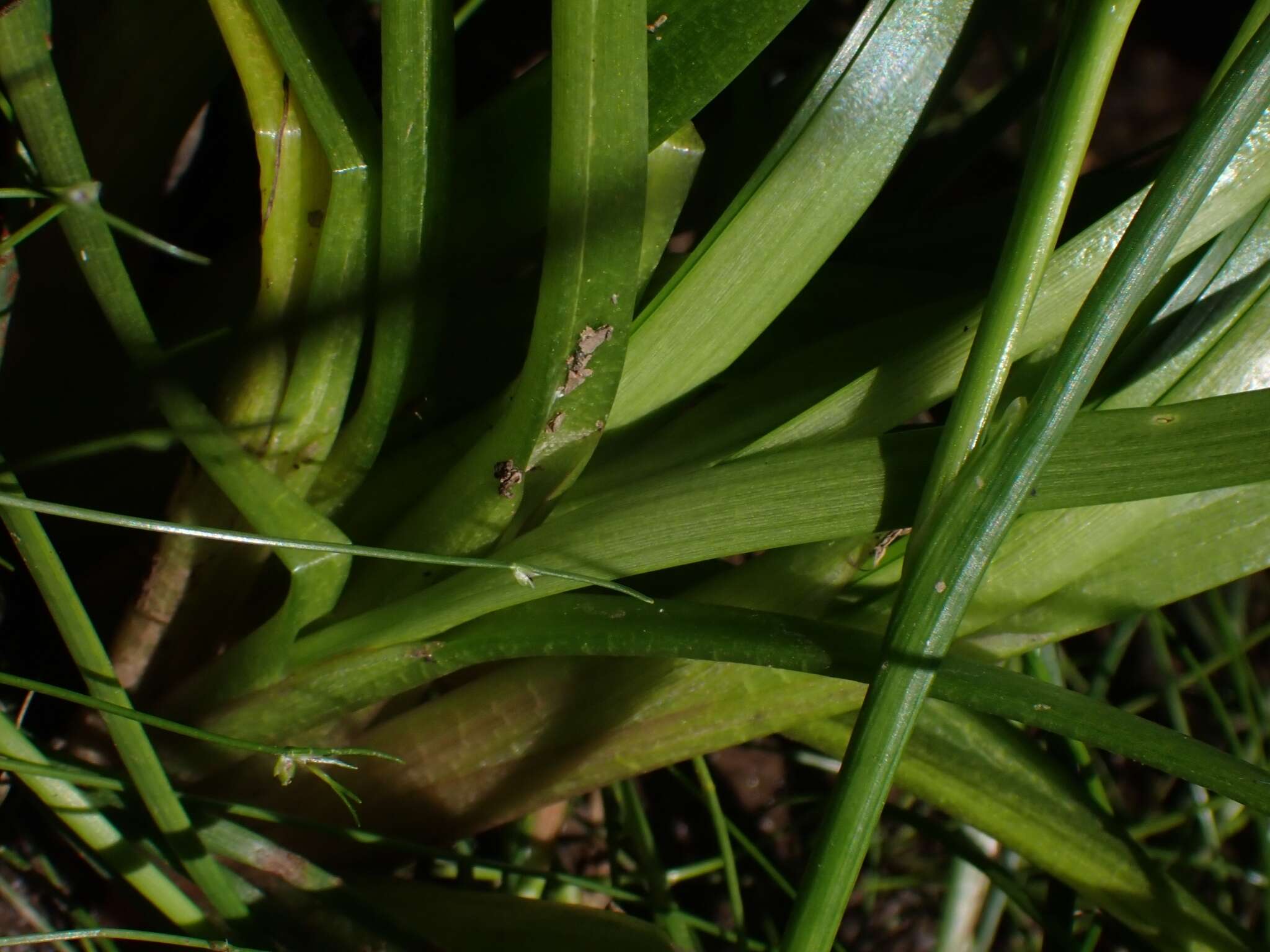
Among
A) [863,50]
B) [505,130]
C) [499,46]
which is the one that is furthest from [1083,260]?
[499,46]

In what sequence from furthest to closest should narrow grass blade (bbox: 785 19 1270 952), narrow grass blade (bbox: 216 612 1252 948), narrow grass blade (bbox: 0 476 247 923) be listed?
narrow grass blade (bbox: 216 612 1252 948)
narrow grass blade (bbox: 0 476 247 923)
narrow grass blade (bbox: 785 19 1270 952)

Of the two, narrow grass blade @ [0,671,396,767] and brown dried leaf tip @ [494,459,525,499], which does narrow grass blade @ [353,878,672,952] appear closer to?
narrow grass blade @ [0,671,396,767]

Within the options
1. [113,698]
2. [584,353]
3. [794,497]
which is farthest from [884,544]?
[113,698]

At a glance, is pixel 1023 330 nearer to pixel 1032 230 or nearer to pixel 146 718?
pixel 1032 230

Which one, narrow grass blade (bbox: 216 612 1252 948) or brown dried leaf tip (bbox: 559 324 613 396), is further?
narrow grass blade (bbox: 216 612 1252 948)

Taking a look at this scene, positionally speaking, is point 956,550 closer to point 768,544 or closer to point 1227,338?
point 768,544

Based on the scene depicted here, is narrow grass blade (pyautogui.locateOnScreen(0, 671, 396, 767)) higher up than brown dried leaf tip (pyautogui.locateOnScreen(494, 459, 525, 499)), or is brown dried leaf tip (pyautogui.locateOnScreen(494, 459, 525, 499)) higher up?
brown dried leaf tip (pyautogui.locateOnScreen(494, 459, 525, 499))

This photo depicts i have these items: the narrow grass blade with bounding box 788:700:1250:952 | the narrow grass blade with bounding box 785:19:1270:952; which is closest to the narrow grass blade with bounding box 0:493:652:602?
the narrow grass blade with bounding box 785:19:1270:952

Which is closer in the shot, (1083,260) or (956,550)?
(956,550)
